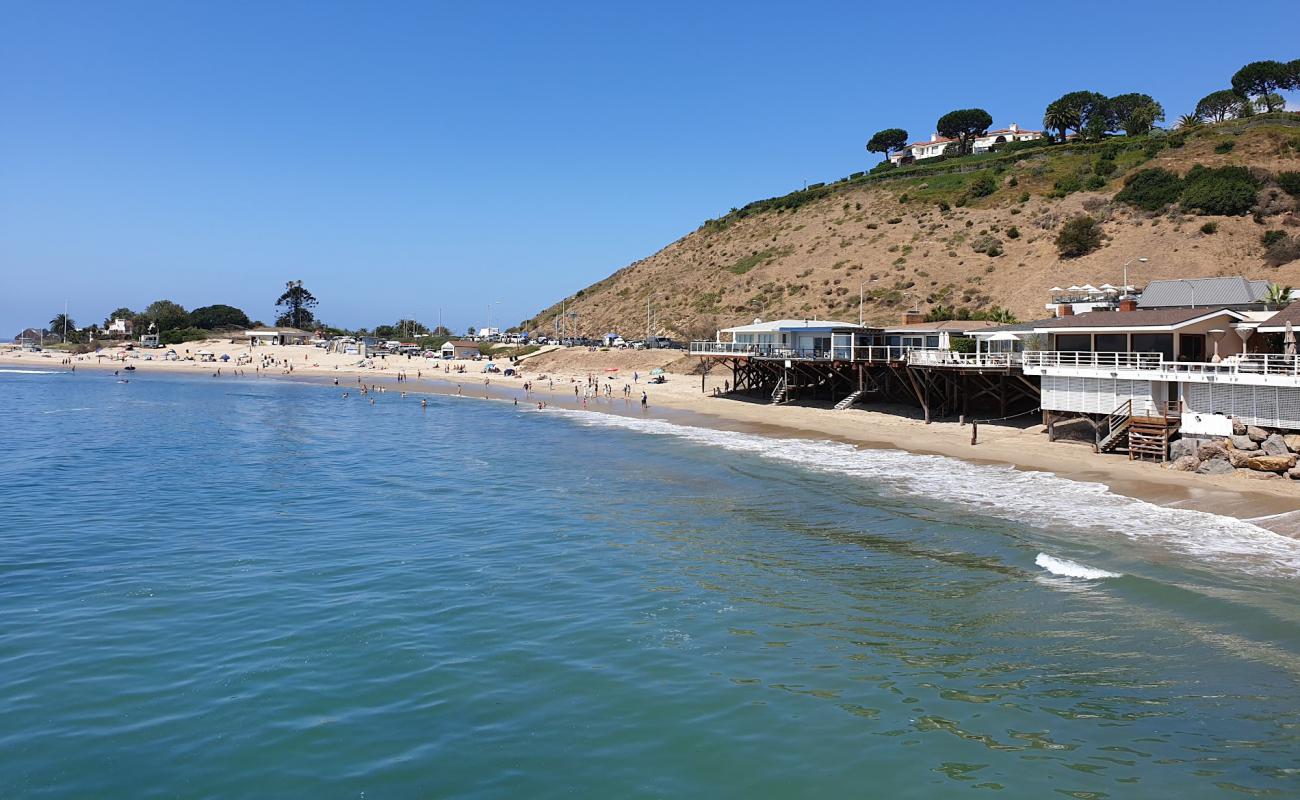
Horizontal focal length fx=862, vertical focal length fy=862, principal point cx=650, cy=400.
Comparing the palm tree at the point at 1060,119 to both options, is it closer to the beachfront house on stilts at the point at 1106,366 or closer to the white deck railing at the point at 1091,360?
the beachfront house on stilts at the point at 1106,366

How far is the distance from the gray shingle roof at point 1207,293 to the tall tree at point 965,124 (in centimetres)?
9615

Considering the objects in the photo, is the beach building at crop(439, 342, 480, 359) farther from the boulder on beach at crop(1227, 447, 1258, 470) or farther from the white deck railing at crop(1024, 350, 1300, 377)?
the boulder on beach at crop(1227, 447, 1258, 470)

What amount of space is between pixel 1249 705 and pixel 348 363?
110 meters

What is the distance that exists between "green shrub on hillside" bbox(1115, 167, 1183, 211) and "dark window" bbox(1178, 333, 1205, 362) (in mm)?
56590

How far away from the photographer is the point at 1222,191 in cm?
7812

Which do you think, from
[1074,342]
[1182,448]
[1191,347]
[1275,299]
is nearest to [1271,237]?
[1275,299]

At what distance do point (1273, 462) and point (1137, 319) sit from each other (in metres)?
9.67

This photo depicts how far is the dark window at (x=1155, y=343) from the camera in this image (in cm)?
3344

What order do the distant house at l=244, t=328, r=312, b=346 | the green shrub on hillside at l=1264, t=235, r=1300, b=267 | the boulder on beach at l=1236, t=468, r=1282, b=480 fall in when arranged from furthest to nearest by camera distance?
the distant house at l=244, t=328, r=312, b=346, the green shrub on hillside at l=1264, t=235, r=1300, b=267, the boulder on beach at l=1236, t=468, r=1282, b=480

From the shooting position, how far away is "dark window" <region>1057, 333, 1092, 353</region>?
36.6m

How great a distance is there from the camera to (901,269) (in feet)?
290

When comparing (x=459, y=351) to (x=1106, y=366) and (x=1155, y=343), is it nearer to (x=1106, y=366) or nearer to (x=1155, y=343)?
(x=1106, y=366)

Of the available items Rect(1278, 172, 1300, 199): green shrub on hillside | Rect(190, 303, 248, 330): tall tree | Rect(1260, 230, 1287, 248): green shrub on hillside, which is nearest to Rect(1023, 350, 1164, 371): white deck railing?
Rect(1260, 230, 1287, 248): green shrub on hillside

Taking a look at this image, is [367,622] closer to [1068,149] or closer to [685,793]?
[685,793]
